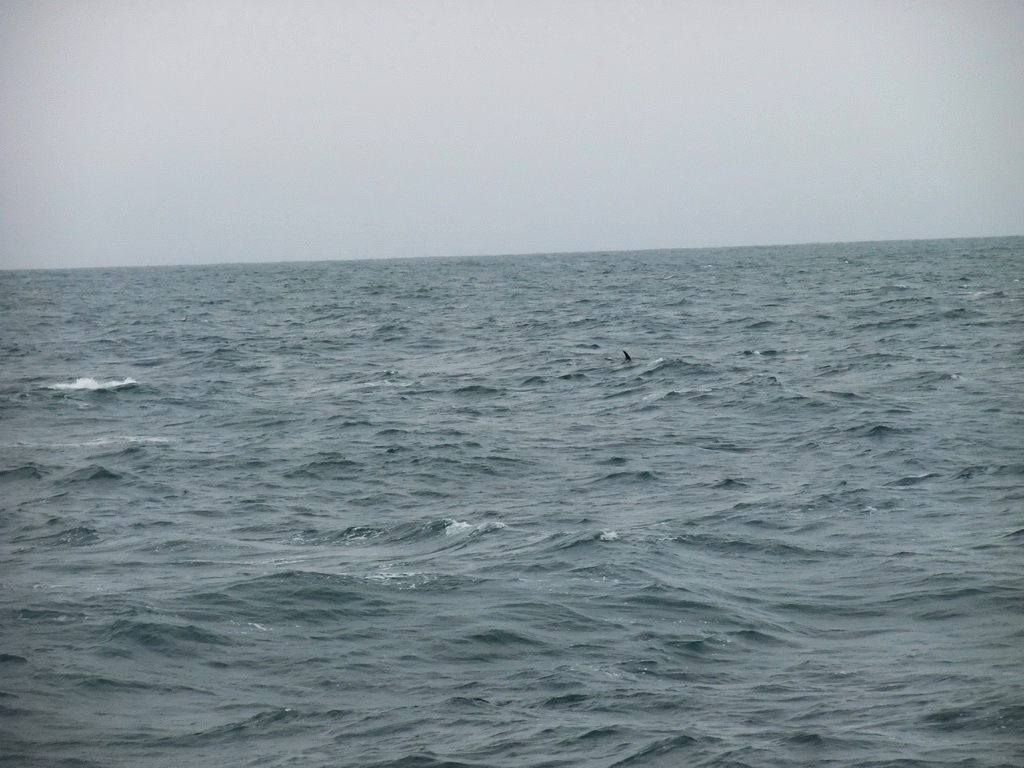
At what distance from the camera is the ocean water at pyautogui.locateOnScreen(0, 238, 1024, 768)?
1101cm

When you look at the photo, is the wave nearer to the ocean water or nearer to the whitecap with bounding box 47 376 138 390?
the whitecap with bounding box 47 376 138 390

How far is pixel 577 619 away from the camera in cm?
1409

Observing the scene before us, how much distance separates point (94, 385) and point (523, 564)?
2381cm

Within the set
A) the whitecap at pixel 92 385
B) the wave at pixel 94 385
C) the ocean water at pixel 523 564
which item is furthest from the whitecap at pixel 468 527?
the whitecap at pixel 92 385

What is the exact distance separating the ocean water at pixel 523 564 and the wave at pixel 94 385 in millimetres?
468

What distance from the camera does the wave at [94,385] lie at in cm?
3519

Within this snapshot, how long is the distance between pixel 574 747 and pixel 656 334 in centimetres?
3780

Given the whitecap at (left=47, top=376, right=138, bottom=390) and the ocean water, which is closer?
the ocean water

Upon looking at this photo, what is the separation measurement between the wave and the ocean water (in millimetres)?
468

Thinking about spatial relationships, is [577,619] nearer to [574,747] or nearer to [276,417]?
[574,747]

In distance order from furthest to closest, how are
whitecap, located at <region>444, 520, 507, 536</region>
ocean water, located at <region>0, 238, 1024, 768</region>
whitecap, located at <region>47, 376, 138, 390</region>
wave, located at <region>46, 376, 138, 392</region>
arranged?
whitecap, located at <region>47, 376, 138, 390</region>, wave, located at <region>46, 376, 138, 392</region>, whitecap, located at <region>444, 520, 507, 536</region>, ocean water, located at <region>0, 238, 1024, 768</region>

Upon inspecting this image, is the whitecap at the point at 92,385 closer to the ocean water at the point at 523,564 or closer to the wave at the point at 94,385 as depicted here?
the wave at the point at 94,385

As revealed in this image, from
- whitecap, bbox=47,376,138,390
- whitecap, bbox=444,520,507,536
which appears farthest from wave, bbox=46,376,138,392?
whitecap, bbox=444,520,507,536

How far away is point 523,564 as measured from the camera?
16.4 m
